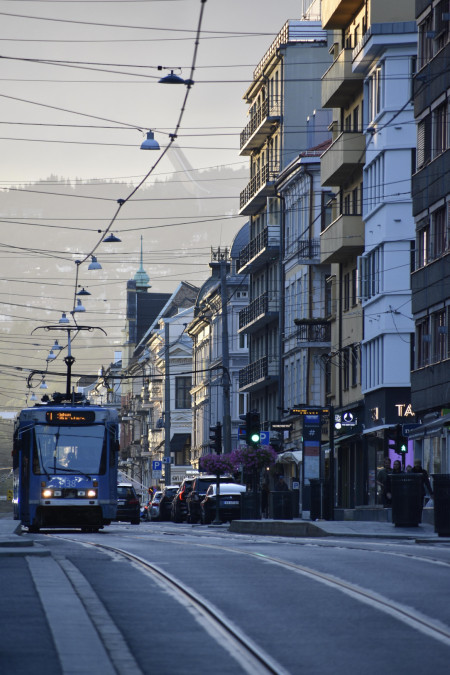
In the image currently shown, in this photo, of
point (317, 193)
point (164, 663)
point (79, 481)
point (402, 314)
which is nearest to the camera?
point (164, 663)

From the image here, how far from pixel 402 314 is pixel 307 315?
15.2 meters

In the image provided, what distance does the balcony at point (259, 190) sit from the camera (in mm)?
79938

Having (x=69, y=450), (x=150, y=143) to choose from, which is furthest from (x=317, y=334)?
(x=69, y=450)

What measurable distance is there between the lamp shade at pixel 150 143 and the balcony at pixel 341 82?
66.6ft

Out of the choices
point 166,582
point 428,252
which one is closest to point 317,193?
point 428,252

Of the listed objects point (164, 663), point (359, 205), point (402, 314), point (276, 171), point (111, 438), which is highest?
point (276, 171)

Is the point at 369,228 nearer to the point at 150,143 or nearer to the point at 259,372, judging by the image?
the point at 150,143

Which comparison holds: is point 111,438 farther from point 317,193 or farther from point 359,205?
point 317,193

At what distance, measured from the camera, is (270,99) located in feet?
262

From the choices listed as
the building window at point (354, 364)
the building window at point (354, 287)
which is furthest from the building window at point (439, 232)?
the building window at point (354, 364)

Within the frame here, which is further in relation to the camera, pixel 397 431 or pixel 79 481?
pixel 397 431

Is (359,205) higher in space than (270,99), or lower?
lower

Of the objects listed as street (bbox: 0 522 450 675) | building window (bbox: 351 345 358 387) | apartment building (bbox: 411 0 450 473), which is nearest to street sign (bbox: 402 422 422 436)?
apartment building (bbox: 411 0 450 473)

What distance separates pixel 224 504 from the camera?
51531mm
